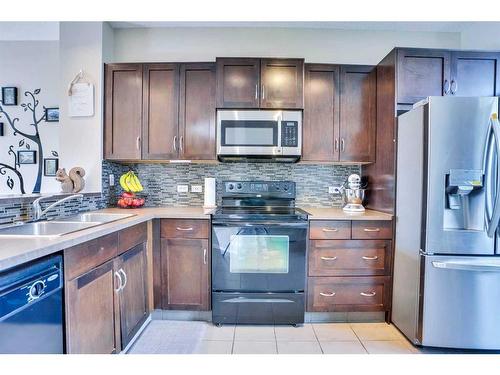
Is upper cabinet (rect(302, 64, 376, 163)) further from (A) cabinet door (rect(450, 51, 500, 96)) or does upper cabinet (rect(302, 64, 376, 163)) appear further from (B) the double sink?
(B) the double sink

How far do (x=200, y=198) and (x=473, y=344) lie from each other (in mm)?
2335

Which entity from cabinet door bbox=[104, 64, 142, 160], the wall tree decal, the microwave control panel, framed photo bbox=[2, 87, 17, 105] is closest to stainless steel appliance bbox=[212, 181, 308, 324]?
the microwave control panel

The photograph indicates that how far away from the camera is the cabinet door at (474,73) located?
6.86ft

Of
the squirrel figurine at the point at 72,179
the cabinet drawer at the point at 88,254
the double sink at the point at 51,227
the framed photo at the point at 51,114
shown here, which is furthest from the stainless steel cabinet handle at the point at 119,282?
the framed photo at the point at 51,114

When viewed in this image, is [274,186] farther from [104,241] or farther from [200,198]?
[104,241]

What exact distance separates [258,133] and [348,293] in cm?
149

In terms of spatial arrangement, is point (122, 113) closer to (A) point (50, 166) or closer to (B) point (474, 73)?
(A) point (50, 166)

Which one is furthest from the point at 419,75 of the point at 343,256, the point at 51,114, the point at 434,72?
the point at 51,114

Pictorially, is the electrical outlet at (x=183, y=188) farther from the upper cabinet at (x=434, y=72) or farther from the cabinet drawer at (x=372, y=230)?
the upper cabinet at (x=434, y=72)

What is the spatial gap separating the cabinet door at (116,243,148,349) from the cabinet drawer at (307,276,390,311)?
Result: 4.12 feet

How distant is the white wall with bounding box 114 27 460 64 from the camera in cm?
265

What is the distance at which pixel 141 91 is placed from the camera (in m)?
2.39
